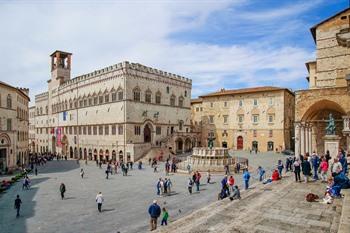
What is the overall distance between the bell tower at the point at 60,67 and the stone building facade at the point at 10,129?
23825 millimetres

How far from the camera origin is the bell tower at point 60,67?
205 ft

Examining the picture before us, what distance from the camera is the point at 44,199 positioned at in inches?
758

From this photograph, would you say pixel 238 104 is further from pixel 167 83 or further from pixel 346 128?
pixel 346 128

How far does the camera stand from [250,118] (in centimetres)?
5125

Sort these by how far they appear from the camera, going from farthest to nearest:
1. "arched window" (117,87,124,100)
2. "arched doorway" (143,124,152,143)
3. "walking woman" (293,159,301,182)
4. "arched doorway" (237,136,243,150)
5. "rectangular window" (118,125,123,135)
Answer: "arched doorway" (237,136,243,150) < "arched doorway" (143,124,152,143) < "arched window" (117,87,124,100) < "rectangular window" (118,125,123,135) < "walking woman" (293,159,301,182)

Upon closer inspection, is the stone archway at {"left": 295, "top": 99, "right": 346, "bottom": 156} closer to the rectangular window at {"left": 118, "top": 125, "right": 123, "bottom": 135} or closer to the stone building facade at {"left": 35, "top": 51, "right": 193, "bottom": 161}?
the stone building facade at {"left": 35, "top": 51, "right": 193, "bottom": 161}

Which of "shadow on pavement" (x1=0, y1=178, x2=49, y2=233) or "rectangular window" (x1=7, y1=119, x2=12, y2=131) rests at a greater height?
"rectangular window" (x1=7, y1=119, x2=12, y2=131)

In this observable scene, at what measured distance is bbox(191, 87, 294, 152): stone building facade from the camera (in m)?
48.3

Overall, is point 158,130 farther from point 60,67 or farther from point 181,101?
point 60,67

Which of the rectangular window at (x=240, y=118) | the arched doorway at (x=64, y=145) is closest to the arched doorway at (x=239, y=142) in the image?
the rectangular window at (x=240, y=118)

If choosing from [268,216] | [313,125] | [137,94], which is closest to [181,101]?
[137,94]

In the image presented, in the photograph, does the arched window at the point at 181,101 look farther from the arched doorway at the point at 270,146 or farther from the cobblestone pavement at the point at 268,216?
the cobblestone pavement at the point at 268,216

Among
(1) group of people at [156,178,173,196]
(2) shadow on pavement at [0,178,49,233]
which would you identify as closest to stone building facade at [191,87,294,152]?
(1) group of people at [156,178,173,196]

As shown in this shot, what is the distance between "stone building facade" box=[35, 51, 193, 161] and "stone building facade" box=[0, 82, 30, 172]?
1225 cm
